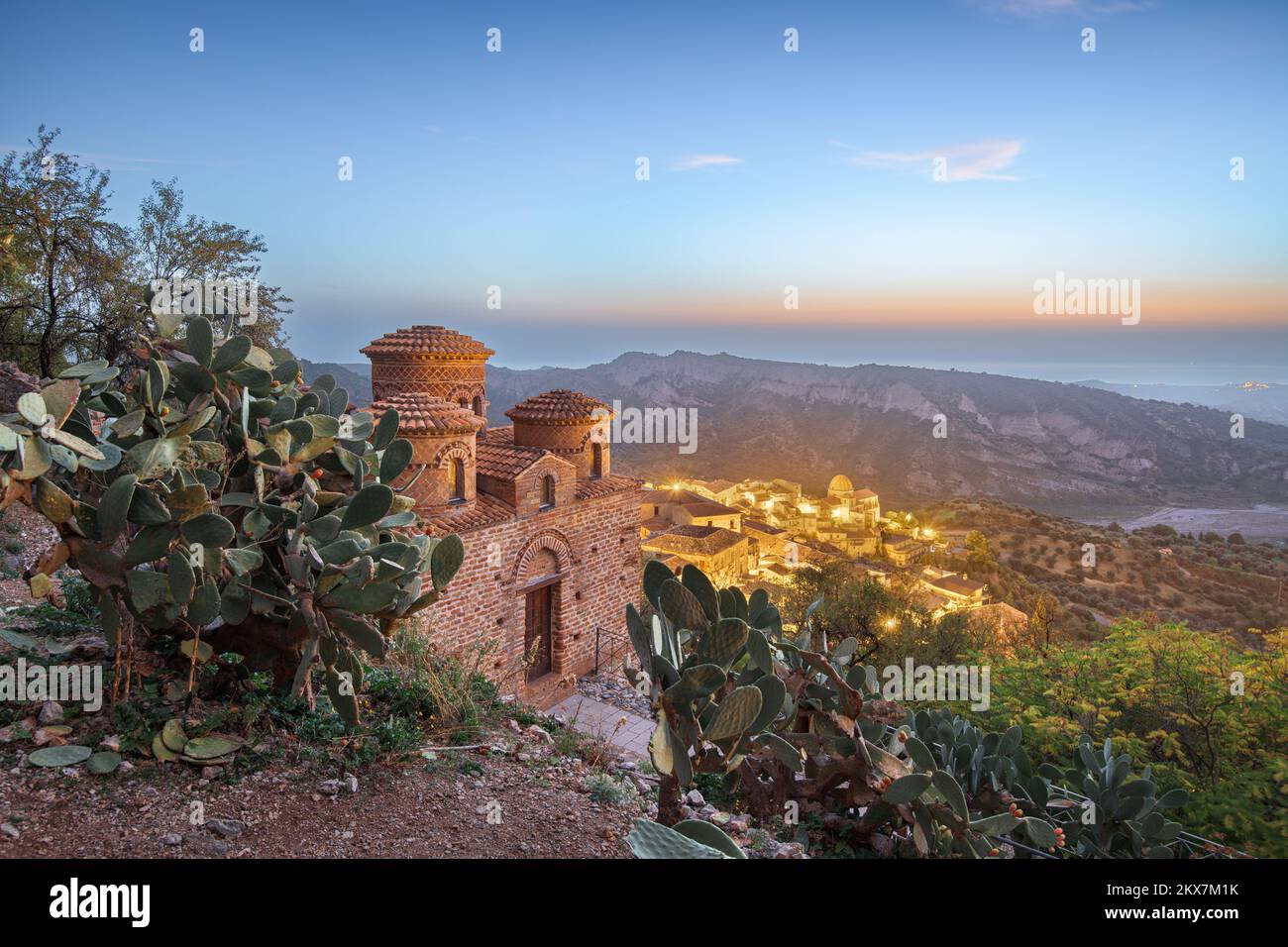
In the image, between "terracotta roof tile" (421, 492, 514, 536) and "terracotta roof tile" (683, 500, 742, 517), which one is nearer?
"terracotta roof tile" (421, 492, 514, 536)

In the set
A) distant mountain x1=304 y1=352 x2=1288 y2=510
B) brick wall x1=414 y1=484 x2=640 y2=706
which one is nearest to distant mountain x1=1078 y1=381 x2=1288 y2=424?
distant mountain x1=304 y1=352 x2=1288 y2=510

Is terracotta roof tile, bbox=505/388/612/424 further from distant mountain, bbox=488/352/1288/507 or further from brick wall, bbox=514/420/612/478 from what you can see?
distant mountain, bbox=488/352/1288/507

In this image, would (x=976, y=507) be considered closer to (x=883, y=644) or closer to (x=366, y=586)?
(x=883, y=644)

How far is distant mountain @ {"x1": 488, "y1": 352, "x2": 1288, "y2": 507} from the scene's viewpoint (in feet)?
136

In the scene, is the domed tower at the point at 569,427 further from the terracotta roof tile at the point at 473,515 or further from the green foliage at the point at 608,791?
the green foliage at the point at 608,791

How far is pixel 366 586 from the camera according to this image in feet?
11.3

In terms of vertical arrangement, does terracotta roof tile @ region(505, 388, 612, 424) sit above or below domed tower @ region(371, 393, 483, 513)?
above

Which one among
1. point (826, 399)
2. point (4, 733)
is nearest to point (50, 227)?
point (4, 733)

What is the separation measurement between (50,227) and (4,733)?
1357 centimetres

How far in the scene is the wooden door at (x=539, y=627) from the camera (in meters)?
11.3

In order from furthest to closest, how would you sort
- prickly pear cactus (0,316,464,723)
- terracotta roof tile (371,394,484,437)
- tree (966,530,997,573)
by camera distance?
tree (966,530,997,573) → terracotta roof tile (371,394,484,437) → prickly pear cactus (0,316,464,723)

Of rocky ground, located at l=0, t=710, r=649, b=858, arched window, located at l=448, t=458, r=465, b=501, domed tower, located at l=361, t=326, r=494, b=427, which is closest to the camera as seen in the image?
rocky ground, located at l=0, t=710, r=649, b=858

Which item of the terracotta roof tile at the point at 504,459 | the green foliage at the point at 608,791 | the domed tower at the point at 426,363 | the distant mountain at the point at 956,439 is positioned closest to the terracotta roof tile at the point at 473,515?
the terracotta roof tile at the point at 504,459

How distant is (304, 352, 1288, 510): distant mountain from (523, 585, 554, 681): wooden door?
2358 centimetres
